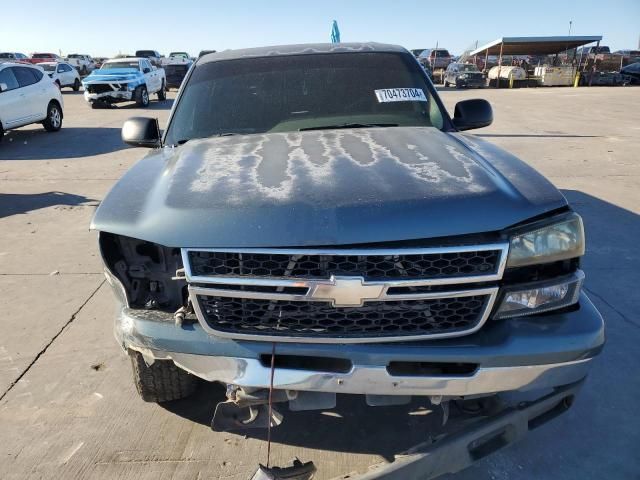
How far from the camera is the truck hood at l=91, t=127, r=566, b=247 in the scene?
1.90 metres

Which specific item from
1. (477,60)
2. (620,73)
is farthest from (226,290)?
(477,60)

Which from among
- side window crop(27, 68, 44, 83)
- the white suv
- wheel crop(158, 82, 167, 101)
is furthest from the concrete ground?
wheel crop(158, 82, 167, 101)

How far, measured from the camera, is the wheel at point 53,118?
13.3 metres

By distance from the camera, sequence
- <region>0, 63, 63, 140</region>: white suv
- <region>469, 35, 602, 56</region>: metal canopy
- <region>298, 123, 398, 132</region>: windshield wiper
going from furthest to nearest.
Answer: <region>469, 35, 602, 56</region>: metal canopy → <region>0, 63, 63, 140</region>: white suv → <region>298, 123, 398, 132</region>: windshield wiper

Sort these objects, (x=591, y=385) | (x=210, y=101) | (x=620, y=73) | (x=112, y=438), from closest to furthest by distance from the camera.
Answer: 1. (x=112, y=438)
2. (x=591, y=385)
3. (x=210, y=101)
4. (x=620, y=73)

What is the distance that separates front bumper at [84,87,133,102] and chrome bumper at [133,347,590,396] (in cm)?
1880

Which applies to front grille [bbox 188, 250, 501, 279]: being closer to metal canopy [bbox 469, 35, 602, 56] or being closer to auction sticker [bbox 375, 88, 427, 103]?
auction sticker [bbox 375, 88, 427, 103]

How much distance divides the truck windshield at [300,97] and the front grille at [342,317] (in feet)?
5.42

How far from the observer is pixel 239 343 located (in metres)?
2.02

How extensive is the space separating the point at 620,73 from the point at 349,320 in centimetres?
3572

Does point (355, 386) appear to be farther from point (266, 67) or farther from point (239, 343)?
point (266, 67)

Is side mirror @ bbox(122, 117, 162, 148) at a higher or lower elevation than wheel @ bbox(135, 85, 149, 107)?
higher

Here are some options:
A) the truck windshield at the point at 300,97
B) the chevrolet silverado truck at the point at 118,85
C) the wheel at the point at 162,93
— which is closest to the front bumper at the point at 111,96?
the chevrolet silverado truck at the point at 118,85

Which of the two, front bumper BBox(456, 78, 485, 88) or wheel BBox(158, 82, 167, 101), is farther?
front bumper BBox(456, 78, 485, 88)
